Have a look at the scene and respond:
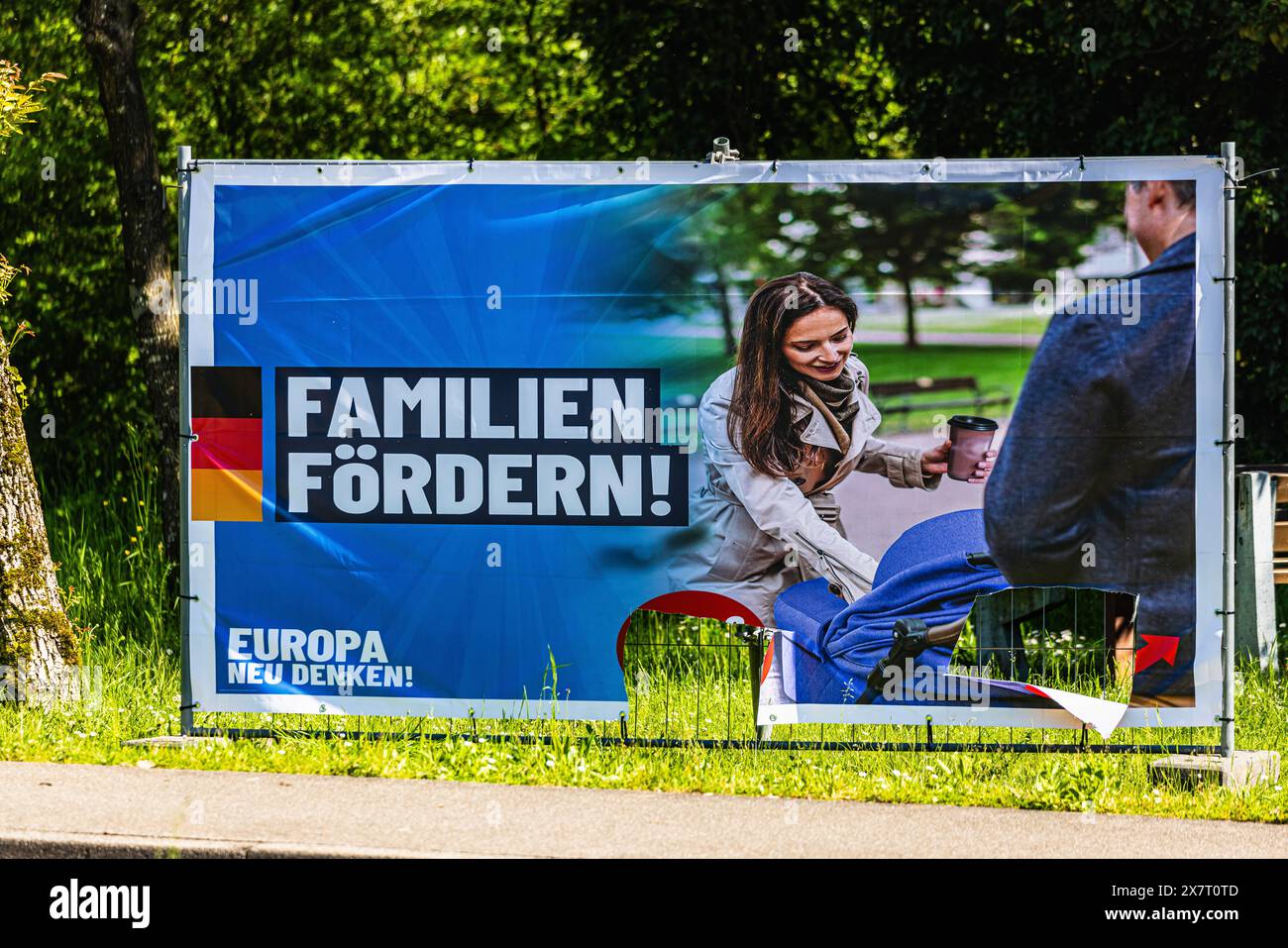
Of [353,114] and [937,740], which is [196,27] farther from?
[937,740]

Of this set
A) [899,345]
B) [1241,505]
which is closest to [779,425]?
[899,345]

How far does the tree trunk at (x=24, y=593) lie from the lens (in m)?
8.01

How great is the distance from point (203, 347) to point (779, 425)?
2.69 metres

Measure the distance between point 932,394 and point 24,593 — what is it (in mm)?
4901

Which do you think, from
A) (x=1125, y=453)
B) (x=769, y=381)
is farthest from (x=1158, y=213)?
(x=769, y=381)

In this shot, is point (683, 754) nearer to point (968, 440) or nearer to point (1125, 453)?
point (968, 440)

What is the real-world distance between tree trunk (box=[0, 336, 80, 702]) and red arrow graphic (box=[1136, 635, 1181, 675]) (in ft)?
18.0

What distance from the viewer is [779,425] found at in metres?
6.82

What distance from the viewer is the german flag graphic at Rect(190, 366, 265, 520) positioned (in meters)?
7.00

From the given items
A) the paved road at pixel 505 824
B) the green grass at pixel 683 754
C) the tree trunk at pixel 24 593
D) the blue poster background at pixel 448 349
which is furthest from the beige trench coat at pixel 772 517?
the tree trunk at pixel 24 593

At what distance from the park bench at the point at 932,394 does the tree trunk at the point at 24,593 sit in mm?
4553

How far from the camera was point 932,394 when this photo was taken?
6.73 m

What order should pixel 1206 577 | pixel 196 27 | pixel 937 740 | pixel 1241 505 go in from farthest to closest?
pixel 196 27, pixel 1241 505, pixel 937 740, pixel 1206 577

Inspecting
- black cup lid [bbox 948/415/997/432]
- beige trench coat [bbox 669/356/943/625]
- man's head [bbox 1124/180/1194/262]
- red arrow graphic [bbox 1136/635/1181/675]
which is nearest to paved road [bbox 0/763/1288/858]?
red arrow graphic [bbox 1136/635/1181/675]
